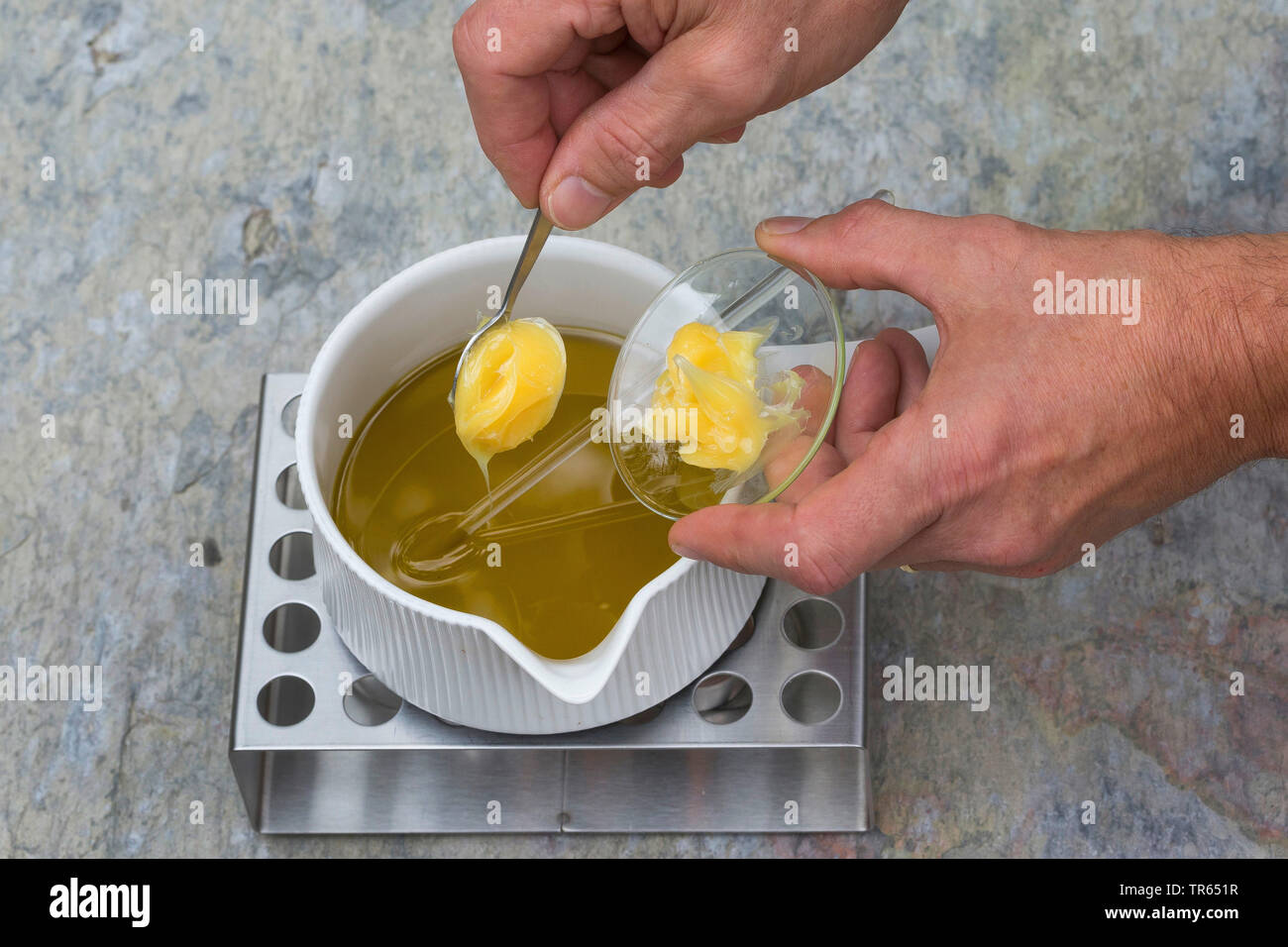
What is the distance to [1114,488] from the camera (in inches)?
29.9

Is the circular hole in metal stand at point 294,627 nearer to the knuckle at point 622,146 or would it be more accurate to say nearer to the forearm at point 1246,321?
the knuckle at point 622,146

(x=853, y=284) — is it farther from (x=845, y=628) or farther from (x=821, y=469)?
(x=845, y=628)

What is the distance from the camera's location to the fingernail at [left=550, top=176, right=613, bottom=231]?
0.78 meters

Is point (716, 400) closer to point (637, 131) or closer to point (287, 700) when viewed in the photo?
point (637, 131)

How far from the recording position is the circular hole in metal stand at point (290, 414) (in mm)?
963

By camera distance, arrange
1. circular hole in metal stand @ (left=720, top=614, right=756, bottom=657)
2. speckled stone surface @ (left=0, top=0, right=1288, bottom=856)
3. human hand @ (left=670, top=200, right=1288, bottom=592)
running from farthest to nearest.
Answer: speckled stone surface @ (left=0, top=0, right=1288, bottom=856) < circular hole in metal stand @ (left=720, top=614, right=756, bottom=657) < human hand @ (left=670, top=200, right=1288, bottom=592)

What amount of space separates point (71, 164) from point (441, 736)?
0.67 m

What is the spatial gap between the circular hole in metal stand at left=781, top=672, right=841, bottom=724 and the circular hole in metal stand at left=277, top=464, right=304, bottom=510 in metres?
0.39

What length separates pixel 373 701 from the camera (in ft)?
3.10

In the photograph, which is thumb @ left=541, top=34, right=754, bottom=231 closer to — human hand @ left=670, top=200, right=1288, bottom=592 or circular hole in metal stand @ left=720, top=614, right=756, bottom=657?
human hand @ left=670, top=200, right=1288, bottom=592

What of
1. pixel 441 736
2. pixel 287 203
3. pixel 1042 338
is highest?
pixel 287 203

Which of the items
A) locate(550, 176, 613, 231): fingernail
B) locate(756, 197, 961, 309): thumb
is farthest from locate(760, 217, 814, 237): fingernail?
locate(550, 176, 613, 231): fingernail

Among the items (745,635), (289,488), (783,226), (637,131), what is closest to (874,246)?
(783,226)

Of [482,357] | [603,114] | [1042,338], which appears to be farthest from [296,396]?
[1042,338]
